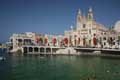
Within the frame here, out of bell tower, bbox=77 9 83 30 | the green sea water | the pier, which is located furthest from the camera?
bell tower, bbox=77 9 83 30

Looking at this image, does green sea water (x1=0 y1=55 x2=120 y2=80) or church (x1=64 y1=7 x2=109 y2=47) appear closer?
green sea water (x1=0 y1=55 x2=120 y2=80)

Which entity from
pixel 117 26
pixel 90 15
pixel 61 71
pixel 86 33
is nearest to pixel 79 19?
pixel 90 15

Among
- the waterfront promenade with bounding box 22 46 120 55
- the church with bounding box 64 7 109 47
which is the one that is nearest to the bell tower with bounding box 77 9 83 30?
the church with bounding box 64 7 109 47

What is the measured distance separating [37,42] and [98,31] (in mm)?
43072

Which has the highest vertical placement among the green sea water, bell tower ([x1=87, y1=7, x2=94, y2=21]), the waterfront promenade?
bell tower ([x1=87, y1=7, x2=94, y2=21])

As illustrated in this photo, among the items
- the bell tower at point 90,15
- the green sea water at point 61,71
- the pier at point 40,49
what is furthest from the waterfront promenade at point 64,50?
the green sea water at point 61,71

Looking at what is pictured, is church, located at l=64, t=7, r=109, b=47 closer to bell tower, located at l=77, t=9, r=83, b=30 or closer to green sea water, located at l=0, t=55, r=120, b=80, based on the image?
bell tower, located at l=77, t=9, r=83, b=30

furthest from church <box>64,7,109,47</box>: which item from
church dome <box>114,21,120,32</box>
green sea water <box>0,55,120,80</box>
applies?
green sea water <box>0,55,120,80</box>

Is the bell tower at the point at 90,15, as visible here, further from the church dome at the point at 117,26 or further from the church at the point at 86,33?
the church dome at the point at 117,26

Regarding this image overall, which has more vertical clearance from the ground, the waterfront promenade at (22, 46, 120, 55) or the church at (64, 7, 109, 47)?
the church at (64, 7, 109, 47)

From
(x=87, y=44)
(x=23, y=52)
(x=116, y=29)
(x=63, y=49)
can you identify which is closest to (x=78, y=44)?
(x=87, y=44)

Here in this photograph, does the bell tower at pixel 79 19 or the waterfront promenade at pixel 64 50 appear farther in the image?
the bell tower at pixel 79 19

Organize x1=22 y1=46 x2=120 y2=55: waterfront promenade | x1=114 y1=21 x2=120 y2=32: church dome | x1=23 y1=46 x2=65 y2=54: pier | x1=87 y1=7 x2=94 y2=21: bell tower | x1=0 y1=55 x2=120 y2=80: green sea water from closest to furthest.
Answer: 1. x1=0 y1=55 x2=120 y2=80: green sea water
2. x1=22 y1=46 x2=120 y2=55: waterfront promenade
3. x1=23 y1=46 x2=65 y2=54: pier
4. x1=87 y1=7 x2=94 y2=21: bell tower
5. x1=114 y1=21 x2=120 y2=32: church dome

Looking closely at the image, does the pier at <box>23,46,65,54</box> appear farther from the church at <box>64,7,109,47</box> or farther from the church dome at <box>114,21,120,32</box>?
the church dome at <box>114,21,120,32</box>
